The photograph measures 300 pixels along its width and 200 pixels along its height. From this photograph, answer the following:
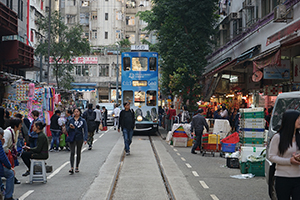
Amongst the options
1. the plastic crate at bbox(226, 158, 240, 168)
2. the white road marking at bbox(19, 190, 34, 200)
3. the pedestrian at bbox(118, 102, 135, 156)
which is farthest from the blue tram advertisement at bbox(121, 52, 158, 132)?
the white road marking at bbox(19, 190, 34, 200)

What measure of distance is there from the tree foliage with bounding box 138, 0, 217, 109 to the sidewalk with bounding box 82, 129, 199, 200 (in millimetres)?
14090

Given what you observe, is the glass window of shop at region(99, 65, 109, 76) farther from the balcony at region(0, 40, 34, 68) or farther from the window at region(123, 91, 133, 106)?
the window at region(123, 91, 133, 106)

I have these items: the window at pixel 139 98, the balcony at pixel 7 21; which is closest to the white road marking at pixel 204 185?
the balcony at pixel 7 21

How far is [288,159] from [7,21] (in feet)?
59.8

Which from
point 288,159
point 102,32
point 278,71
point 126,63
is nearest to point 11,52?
point 126,63

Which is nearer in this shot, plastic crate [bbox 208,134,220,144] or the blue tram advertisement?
plastic crate [bbox 208,134,220,144]

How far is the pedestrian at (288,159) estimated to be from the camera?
4625mm

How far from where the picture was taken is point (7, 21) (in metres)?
19.9

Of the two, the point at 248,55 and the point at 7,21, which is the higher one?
the point at 7,21

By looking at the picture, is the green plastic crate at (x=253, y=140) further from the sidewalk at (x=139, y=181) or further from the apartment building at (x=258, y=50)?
the apartment building at (x=258, y=50)

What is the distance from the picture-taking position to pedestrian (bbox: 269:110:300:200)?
4.62 m

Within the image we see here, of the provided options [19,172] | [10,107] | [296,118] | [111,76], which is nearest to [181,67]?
[10,107]

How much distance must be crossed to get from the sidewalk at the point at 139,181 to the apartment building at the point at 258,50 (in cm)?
586

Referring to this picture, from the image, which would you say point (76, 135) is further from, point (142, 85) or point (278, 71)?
point (142, 85)
